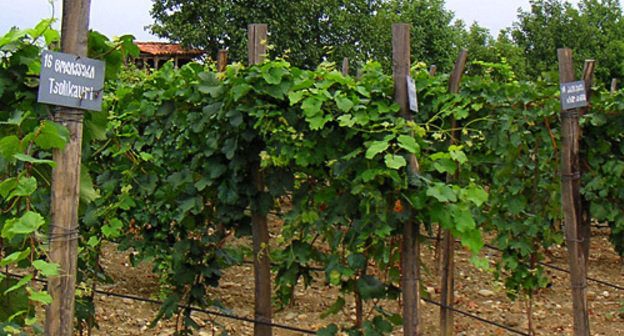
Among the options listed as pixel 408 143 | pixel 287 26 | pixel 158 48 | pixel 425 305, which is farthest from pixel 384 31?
pixel 408 143

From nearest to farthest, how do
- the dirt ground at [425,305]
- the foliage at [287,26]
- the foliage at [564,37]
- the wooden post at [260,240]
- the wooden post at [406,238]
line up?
the wooden post at [406,238] < the wooden post at [260,240] < the dirt ground at [425,305] < the foliage at [287,26] < the foliage at [564,37]

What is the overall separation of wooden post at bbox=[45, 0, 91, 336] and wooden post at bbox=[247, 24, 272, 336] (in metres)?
1.10

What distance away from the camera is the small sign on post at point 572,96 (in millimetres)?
3846

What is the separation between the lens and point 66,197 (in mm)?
2566

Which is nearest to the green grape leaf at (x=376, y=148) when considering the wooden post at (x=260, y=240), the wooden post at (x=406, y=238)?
the wooden post at (x=406, y=238)

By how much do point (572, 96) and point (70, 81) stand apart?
2.65m

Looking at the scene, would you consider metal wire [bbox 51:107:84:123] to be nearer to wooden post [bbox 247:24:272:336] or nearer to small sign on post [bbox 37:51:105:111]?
small sign on post [bbox 37:51:105:111]

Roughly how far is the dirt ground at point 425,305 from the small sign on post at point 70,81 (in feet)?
10.7

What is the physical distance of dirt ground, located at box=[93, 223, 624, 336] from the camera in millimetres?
5878

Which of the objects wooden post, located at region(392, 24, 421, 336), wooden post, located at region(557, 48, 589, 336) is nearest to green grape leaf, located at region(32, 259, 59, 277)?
wooden post, located at region(392, 24, 421, 336)

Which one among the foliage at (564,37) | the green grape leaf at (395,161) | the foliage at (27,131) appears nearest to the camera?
the foliage at (27,131)

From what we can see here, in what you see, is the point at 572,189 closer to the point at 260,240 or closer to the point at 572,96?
the point at 572,96

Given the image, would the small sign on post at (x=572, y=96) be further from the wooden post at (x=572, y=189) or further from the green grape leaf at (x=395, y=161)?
the green grape leaf at (x=395, y=161)

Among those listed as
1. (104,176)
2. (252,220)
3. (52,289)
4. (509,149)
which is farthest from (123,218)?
(509,149)
